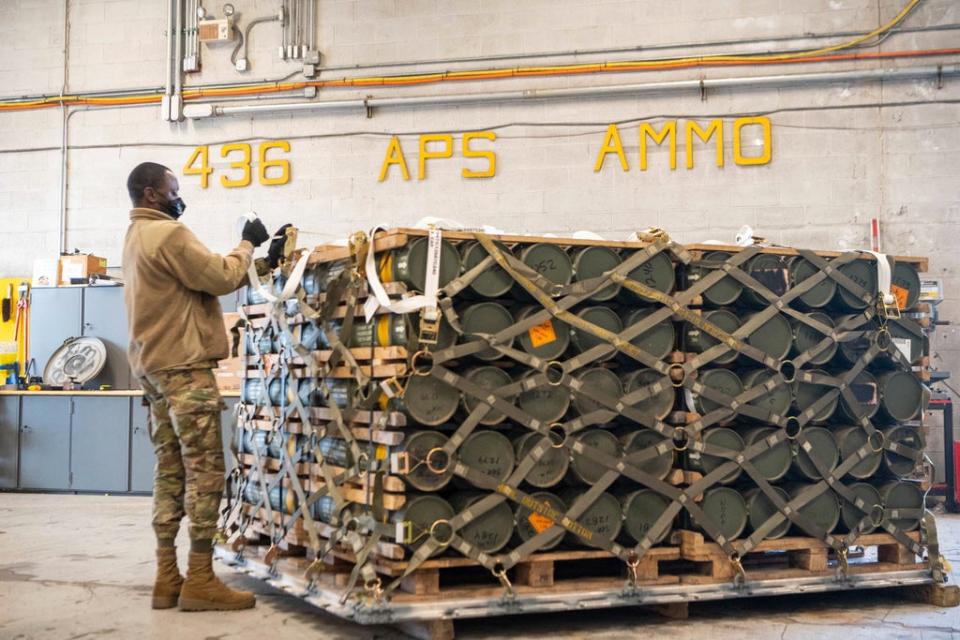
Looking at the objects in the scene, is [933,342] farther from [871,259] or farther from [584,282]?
[584,282]

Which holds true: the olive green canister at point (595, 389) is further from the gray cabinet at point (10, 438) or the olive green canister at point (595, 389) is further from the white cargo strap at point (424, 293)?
the gray cabinet at point (10, 438)

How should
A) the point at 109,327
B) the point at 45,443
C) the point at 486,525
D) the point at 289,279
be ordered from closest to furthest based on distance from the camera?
the point at 486,525 → the point at 289,279 → the point at 45,443 → the point at 109,327

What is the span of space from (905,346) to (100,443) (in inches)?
325

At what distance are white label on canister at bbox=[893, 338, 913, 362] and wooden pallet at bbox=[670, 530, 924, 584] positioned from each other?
1.00 metres

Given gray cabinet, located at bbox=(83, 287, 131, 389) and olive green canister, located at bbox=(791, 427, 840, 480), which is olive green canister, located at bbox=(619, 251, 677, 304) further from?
gray cabinet, located at bbox=(83, 287, 131, 389)

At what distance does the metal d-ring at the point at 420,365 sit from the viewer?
4953 millimetres

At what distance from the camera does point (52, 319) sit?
11.8m

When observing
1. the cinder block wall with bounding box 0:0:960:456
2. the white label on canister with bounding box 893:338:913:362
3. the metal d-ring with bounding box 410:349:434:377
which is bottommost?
the metal d-ring with bounding box 410:349:434:377

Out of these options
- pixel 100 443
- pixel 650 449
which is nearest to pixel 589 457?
pixel 650 449

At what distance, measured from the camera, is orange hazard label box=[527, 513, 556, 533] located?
518 centimetres

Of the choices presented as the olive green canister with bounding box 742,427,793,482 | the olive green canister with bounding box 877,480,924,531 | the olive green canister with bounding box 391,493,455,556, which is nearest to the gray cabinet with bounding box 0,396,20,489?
the olive green canister with bounding box 391,493,455,556

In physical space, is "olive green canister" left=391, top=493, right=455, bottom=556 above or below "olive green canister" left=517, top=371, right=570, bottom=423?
below

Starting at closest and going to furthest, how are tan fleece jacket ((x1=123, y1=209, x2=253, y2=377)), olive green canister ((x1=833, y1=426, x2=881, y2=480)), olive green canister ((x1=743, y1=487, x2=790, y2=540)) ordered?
tan fleece jacket ((x1=123, y1=209, x2=253, y2=377)) < olive green canister ((x1=743, y1=487, x2=790, y2=540)) < olive green canister ((x1=833, y1=426, x2=881, y2=480))

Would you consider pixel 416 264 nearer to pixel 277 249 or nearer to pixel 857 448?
pixel 277 249
